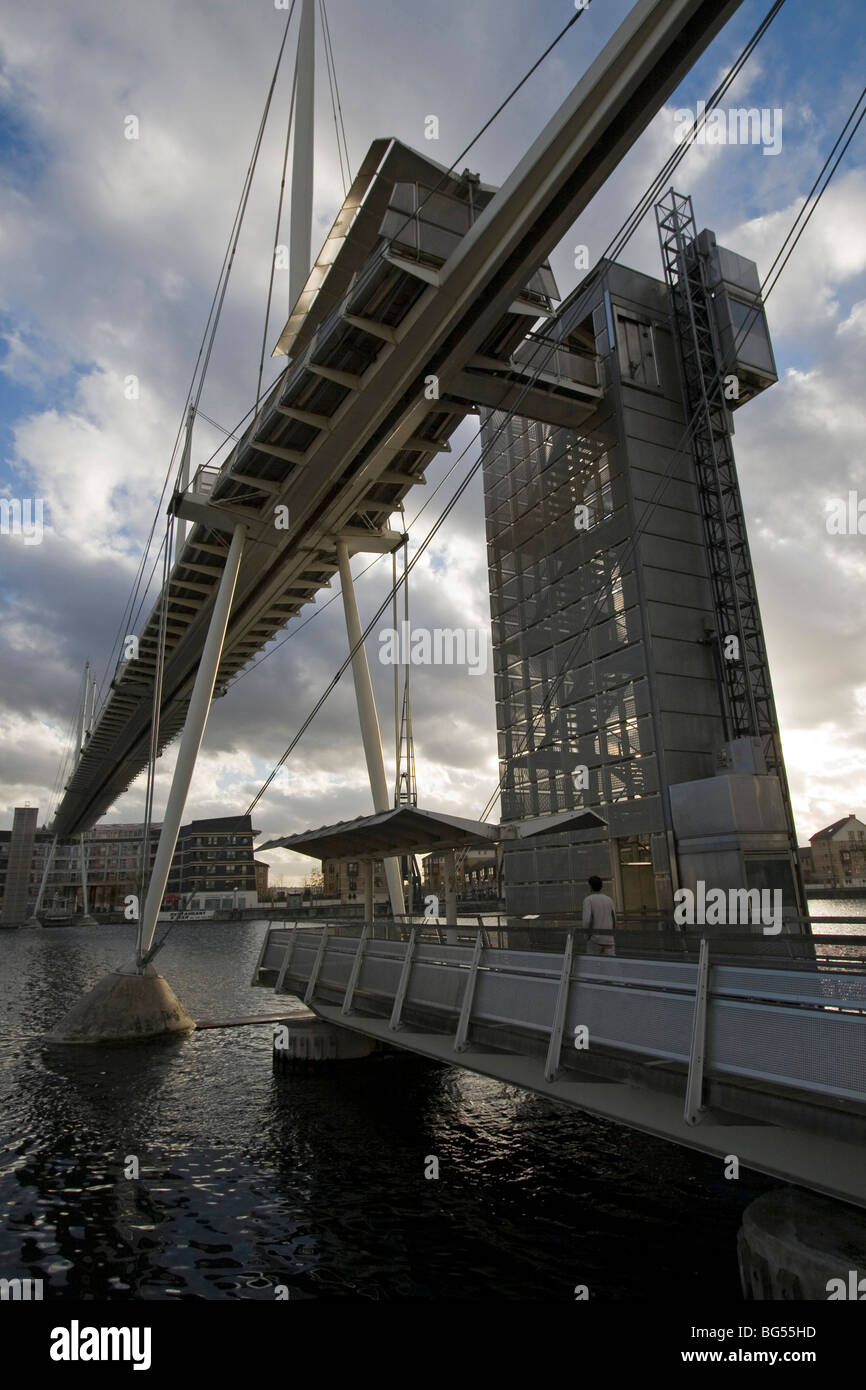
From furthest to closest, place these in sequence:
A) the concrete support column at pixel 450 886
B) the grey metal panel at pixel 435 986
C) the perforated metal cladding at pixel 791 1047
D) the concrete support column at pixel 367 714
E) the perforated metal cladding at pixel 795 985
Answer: the concrete support column at pixel 367 714 → the concrete support column at pixel 450 886 → the grey metal panel at pixel 435 986 → the perforated metal cladding at pixel 795 985 → the perforated metal cladding at pixel 791 1047

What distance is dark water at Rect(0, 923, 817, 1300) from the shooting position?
24.3 feet

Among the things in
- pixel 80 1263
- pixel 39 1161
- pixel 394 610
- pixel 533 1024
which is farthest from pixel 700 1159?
pixel 394 610

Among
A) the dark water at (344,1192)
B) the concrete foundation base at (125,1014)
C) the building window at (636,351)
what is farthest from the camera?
the building window at (636,351)

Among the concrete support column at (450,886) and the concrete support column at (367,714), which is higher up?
the concrete support column at (367,714)

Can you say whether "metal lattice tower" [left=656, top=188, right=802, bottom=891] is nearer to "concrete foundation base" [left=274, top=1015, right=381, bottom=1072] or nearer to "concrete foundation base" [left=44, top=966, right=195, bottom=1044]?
"concrete foundation base" [left=274, top=1015, right=381, bottom=1072]

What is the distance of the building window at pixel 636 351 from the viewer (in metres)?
22.6

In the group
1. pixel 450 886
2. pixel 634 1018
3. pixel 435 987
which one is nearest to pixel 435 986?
pixel 435 987

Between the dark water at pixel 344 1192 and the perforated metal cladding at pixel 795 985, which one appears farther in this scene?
the dark water at pixel 344 1192

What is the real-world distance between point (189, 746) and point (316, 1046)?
8841 mm

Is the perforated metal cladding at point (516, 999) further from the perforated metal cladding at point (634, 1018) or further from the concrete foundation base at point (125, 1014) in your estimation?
the concrete foundation base at point (125, 1014)

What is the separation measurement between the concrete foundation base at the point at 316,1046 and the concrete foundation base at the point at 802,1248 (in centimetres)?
1173

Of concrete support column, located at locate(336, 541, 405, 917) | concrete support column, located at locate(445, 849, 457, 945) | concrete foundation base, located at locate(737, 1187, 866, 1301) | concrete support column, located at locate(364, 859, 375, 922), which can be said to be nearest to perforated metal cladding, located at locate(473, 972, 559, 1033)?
concrete foundation base, located at locate(737, 1187, 866, 1301)

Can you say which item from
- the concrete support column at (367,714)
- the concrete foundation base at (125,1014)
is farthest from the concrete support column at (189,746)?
the concrete support column at (367,714)

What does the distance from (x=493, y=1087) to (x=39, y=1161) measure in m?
7.62
